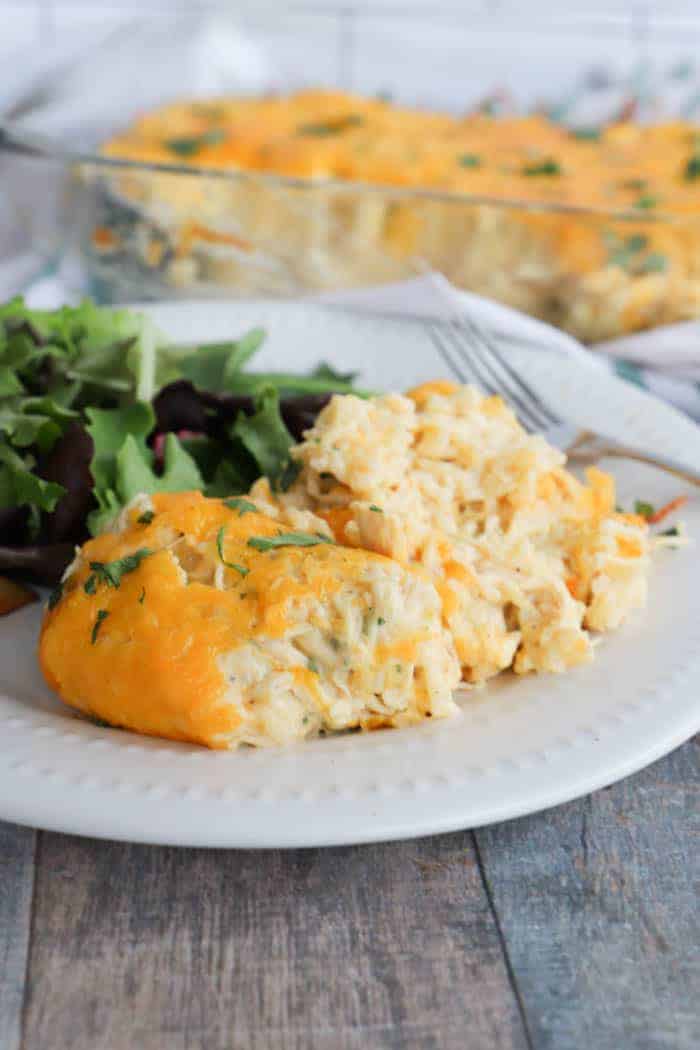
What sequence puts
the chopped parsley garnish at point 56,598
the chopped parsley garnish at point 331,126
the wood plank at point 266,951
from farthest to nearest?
1. the chopped parsley garnish at point 331,126
2. the chopped parsley garnish at point 56,598
3. the wood plank at point 266,951

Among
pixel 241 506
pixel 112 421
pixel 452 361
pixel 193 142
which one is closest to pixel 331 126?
pixel 193 142

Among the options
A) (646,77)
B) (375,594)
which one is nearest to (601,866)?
(375,594)

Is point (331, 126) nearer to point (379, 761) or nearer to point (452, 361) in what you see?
point (452, 361)

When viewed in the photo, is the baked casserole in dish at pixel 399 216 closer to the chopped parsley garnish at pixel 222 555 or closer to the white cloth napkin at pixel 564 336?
the white cloth napkin at pixel 564 336

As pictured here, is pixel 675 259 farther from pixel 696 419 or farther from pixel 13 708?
pixel 13 708

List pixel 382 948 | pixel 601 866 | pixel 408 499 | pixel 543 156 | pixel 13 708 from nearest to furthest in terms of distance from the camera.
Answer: pixel 382 948 → pixel 601 866 → pixel 13 708 → pixel 408 499 → pixel 543 156

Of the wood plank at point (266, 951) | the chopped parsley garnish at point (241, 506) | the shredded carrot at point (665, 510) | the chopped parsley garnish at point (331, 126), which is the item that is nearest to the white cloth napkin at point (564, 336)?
the shredded carrot at point (665, 510)

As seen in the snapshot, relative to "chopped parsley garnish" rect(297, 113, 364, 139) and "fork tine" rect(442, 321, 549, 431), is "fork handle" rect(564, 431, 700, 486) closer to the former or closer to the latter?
"fork tine" rect(442, 321, 549, 431)
